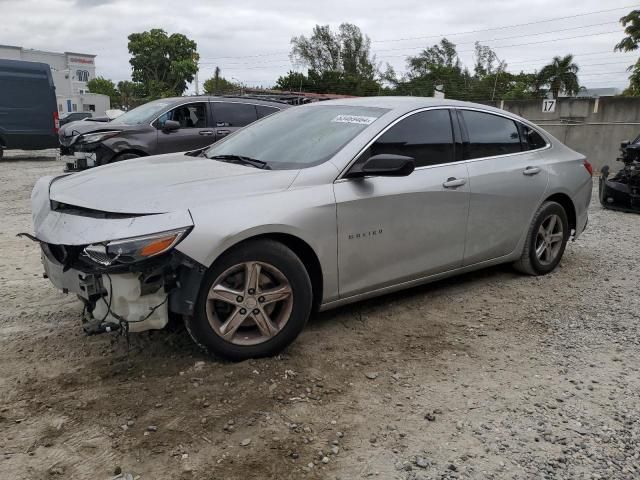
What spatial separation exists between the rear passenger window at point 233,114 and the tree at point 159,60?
5901cm

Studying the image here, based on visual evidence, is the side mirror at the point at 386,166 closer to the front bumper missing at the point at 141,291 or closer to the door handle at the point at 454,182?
the door handle at the point at 454,182

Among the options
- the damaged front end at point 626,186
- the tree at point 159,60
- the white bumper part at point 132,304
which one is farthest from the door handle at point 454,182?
the tree at point 159,60

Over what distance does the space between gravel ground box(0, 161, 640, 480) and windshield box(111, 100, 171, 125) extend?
5.41 metres

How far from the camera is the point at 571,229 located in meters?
5.62

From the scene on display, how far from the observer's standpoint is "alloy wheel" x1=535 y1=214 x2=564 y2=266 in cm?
525

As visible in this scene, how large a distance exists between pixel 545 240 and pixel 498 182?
100 cm

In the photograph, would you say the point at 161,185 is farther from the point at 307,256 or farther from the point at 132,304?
the point at 307,256

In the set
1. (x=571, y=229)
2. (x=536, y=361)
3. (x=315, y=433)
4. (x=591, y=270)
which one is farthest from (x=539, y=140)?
(x=315, y=433)

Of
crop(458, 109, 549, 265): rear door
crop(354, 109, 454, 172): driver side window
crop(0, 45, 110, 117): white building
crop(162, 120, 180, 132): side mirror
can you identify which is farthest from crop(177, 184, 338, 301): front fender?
crop(0, 45, 110, 117): white building

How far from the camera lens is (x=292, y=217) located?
338 centimetres

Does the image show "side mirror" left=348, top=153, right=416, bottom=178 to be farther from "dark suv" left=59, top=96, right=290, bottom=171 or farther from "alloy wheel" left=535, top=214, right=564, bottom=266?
"dark suv" left=59, top=96, right=290, bottom=171

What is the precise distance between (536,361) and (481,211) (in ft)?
4.42

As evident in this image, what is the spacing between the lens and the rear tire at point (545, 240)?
5.12m

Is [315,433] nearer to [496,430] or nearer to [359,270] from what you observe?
[496,430]
